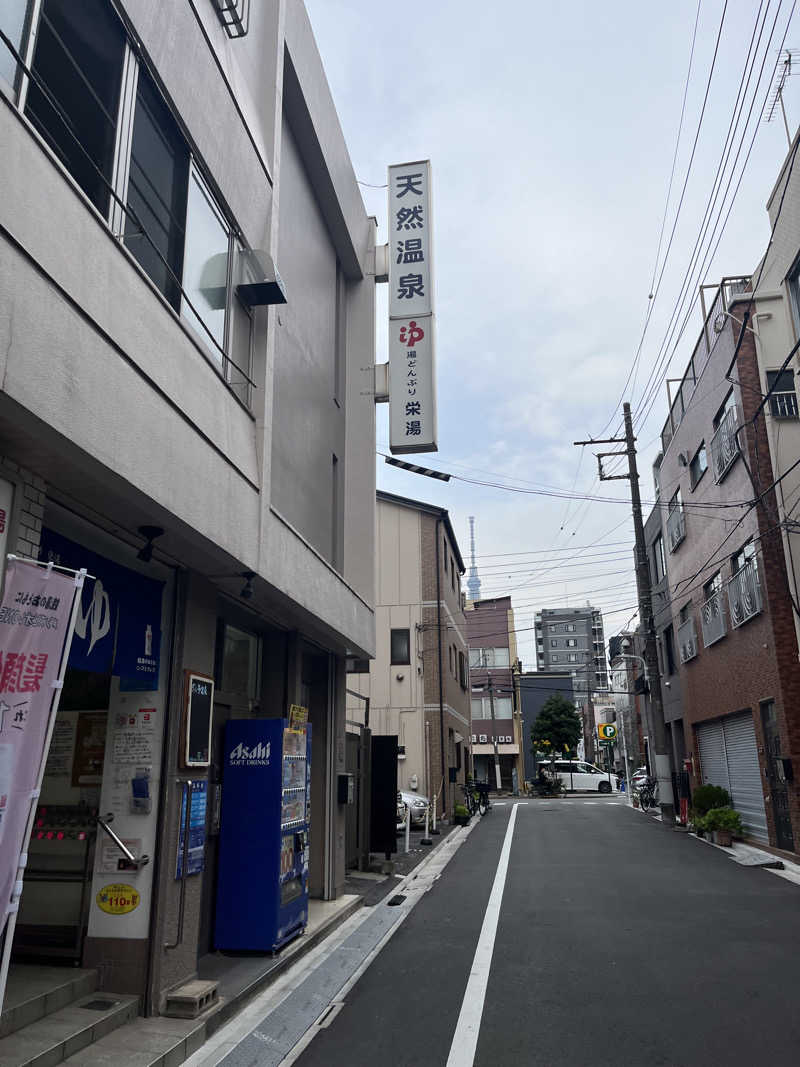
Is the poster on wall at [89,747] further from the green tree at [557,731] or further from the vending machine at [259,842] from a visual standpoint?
the green tree at [557,731]

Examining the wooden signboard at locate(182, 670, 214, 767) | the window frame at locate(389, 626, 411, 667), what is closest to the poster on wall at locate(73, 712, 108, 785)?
the wooden signboard at locate(182, 670, 214, 767)

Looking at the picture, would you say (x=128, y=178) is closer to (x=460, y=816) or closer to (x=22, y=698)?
(x=22, y=698)

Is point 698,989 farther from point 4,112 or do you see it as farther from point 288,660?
point 4,112

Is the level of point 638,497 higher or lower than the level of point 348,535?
higher

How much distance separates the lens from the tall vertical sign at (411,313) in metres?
11.6

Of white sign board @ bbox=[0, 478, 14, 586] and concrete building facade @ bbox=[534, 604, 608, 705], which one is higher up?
concrete building facade @ bbox=[534, 604, 608, 705]

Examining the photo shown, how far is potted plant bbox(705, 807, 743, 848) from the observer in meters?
17.5

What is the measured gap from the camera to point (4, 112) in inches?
153

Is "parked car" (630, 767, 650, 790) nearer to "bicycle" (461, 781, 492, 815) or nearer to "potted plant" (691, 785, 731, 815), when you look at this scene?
"bicycle" (461, 781, 492, 815)

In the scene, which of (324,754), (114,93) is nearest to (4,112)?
(114,93)

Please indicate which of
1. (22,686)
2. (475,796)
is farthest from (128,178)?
(475,796)

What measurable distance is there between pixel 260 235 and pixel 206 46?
5.58 ft

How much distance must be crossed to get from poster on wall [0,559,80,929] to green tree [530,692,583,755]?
4583 cm

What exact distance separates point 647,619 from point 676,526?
3371 millimetres
